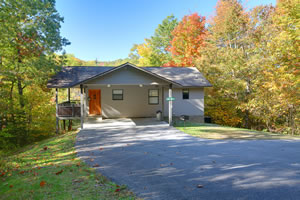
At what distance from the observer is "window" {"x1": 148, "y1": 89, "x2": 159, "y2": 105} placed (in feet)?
55.7

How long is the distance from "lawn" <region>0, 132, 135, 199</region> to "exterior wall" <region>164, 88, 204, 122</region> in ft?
36.5

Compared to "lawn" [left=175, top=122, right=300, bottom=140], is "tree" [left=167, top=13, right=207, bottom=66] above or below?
above

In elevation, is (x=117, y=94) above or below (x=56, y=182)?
above

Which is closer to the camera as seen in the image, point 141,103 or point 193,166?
point 193,166

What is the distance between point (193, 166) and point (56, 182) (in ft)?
12.5

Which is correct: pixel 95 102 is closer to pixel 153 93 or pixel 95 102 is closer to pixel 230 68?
pixel 153 93

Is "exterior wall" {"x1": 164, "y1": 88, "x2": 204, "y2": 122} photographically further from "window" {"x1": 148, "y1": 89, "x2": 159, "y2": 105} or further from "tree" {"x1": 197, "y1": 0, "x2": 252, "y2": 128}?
"tree" {"x1": 197, "y1": 0, "x2": 252, "y2": 128}

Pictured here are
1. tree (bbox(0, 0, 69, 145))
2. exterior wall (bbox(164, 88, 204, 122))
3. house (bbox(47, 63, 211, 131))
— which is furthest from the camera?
exterior wall (bbox(164, 88, 204, 122))

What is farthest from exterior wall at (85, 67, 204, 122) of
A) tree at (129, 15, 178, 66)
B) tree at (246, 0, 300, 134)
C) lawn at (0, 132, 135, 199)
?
tree at (129, 15, 178, 66)

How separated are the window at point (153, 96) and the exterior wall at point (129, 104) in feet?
0.87

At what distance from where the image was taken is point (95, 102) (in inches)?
645

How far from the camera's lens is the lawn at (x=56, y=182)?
165 inches

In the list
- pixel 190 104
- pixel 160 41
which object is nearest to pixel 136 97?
pixel 190 104

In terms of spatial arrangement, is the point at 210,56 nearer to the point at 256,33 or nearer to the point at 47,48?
the point at 256,33
